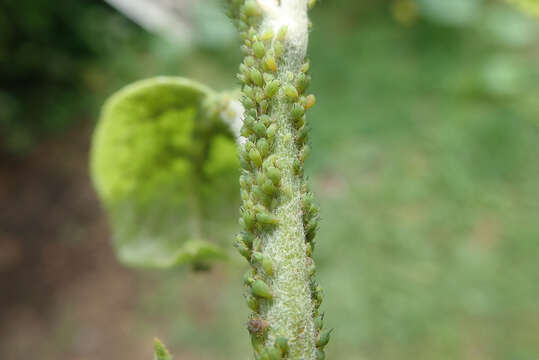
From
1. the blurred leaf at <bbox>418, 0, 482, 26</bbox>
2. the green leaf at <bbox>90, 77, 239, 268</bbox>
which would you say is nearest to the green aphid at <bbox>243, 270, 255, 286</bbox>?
the green leaf at <bbox>90, 77, 239, 268</bbox>

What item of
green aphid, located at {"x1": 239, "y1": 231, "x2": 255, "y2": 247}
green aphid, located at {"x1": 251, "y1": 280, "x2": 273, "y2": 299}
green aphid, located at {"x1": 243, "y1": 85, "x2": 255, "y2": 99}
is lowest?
green aphid, located at {"x1": 251, "y1": 280, "x2": 273, "y2": 299}

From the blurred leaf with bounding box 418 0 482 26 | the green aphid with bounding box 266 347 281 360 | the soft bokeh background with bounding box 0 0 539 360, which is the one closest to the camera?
the green aphid with bounding box 266 347 281 360

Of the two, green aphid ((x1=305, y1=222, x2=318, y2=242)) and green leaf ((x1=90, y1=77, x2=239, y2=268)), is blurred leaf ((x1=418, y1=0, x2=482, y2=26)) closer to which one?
green leaf ((x1=90, y1=77, x2=239, y2=268))

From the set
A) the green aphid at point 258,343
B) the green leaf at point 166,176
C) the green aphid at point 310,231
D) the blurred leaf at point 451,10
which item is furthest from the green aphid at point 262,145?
the blurred leaf at point 451,10

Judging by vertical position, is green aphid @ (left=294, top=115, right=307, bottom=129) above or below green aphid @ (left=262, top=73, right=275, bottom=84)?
below

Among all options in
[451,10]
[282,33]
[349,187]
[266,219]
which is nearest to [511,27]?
[451,10]

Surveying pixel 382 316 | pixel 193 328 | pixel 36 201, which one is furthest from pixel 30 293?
pixel 382 316

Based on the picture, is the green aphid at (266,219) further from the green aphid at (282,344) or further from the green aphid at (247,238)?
the green aphid at (282,344)
